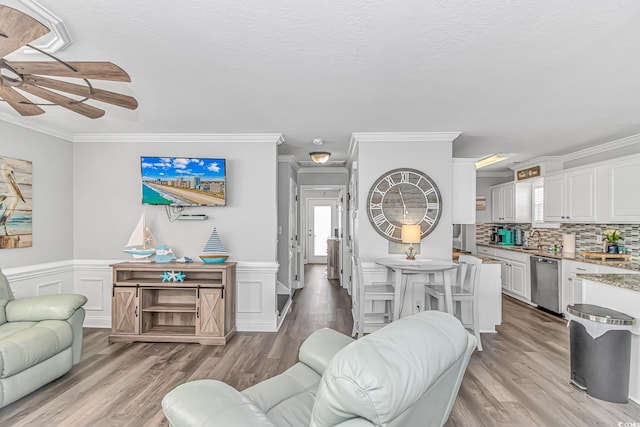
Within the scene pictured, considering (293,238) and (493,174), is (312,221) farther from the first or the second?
(493,174)

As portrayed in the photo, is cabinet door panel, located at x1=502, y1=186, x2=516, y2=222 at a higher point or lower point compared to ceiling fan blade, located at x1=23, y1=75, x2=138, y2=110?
lower

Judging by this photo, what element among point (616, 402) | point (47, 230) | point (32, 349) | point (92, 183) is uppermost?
point (92, 183)

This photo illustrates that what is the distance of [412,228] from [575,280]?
2.56 metres

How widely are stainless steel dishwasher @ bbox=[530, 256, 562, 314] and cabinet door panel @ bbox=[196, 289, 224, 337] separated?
4.61 meters

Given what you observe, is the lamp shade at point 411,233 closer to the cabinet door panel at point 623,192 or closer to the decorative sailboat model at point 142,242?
the cabinet door panel at point 623,192

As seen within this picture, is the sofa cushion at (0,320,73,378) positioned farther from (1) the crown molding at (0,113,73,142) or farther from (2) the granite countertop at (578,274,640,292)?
(2) the granite countertop at (578,274,640,292)

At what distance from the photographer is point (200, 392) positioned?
1.38 metres

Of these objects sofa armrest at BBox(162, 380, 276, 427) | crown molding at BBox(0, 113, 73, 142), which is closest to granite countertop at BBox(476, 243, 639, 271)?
sofa armrest at BBox(162, 380, 276, 427)

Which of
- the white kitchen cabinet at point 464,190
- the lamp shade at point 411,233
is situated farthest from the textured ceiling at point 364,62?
the lamp shade at point 411,233

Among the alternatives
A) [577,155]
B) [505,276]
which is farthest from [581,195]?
[505,276]

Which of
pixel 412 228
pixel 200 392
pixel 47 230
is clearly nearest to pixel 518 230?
pixel 412 228

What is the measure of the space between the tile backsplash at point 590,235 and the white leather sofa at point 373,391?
174 inches

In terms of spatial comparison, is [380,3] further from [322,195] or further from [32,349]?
[322,195]

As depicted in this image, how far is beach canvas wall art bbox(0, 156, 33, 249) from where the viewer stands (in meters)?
3.56
